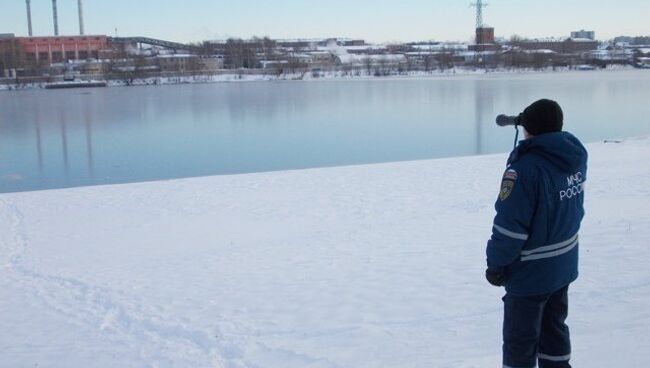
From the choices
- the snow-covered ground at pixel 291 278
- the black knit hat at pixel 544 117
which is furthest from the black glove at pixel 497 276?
the snow-covered ground at pixel 291 278

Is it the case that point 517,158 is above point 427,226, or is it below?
above

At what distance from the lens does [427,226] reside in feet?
21.3

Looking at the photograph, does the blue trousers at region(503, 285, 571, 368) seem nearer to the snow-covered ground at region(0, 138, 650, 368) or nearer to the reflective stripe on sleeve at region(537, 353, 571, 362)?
the reflective stripe on sleeve at region(537, 353, 571, 362)

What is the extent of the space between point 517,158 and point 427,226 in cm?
413

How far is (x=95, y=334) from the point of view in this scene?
3.83 metres

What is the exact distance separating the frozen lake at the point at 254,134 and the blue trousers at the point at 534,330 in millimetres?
9156

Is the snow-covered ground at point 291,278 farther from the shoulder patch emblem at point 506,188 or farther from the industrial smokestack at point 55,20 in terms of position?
the industrial smokestack at point 55,20

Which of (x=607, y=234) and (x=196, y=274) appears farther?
(x=607, y=234)

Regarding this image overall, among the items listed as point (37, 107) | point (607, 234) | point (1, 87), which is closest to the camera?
point (607, 234)

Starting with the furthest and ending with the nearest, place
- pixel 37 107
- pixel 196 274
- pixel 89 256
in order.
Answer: pixel 37 107 → pixel 89 256 → pixel 196 274

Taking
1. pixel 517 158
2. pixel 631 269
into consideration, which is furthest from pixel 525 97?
pixel 517 158

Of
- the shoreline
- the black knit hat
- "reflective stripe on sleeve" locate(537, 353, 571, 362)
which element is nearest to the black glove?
"reflective stripe on sleeve" locate(537, 353, 571, 362)

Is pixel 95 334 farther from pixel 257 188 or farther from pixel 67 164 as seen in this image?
pixel 67 164

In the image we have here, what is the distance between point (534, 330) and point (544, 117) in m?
0.73
